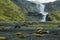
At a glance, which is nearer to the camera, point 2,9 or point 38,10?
point 2,9

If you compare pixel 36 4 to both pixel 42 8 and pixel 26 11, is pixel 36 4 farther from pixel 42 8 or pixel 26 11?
pixel 26 11

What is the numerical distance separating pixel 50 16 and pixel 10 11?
16.3 metres

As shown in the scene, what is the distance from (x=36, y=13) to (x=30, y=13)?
2984 millimetres

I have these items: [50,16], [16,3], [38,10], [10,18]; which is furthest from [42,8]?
[10,18]

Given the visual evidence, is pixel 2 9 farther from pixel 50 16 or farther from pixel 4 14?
pixel 50 16

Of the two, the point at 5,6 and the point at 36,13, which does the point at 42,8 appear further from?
the point at 5,6

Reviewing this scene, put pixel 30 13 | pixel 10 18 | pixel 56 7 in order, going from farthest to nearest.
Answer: pixel 56 7 < pixel 30 13 < pixel 10 18

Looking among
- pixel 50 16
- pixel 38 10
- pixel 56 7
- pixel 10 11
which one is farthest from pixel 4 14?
pixel 56 7

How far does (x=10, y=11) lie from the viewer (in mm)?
104312

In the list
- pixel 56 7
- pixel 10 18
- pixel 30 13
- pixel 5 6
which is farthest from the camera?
pixel 56 7

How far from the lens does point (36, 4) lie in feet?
454

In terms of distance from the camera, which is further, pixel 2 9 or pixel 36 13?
pixel 36 13

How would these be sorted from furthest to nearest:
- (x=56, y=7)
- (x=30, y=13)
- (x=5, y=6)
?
(x=56, y=7)
(x=30, y=13)
(x=5, y=6)

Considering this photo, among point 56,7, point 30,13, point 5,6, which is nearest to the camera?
point 5,6
